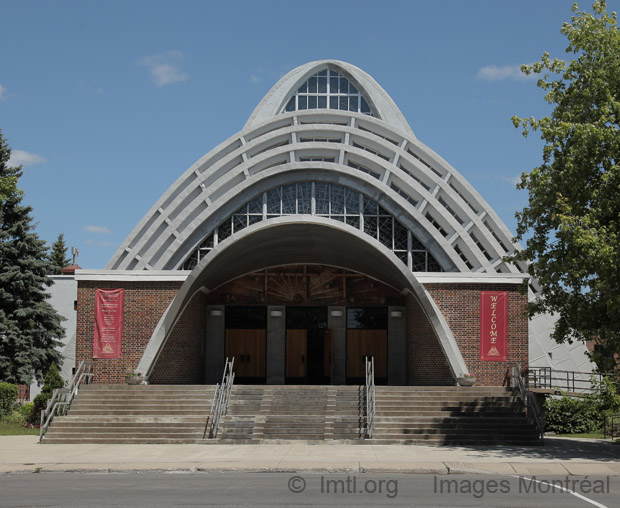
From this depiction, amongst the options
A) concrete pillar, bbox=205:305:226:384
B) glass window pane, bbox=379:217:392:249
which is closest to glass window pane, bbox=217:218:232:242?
concrete pillar, bbox=205:305:226:384

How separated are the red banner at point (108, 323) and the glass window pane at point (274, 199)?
942cm

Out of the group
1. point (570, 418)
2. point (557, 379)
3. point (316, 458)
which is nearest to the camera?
point (316, 458)

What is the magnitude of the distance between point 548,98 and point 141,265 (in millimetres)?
19169

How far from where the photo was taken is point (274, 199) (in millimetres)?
33656

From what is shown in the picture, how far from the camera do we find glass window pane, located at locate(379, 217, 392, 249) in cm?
3312

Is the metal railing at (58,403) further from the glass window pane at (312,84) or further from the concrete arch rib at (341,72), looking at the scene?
the glass window pane at (312,84)

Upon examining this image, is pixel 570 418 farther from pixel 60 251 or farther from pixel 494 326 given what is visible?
pixel 60 251

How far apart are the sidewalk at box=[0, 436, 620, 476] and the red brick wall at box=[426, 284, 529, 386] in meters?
6.10

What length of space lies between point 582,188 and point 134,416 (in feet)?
44.1

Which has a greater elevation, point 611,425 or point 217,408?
point 217,408

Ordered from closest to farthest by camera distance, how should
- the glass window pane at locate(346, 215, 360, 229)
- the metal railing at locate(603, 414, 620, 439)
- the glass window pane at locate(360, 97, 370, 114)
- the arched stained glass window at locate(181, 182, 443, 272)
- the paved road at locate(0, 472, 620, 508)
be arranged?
the paved road at locate(0, 472, 620, 508), the metal railing at locate(603, 414, 620, 439), the arched stained glass window at locate(181, 182, 443, 272), the glass window pane at locate(346, 215, 360, 229), the glass window pane at locate(360, 97, 370, 114)

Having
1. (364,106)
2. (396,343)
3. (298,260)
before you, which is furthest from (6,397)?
(364,106)

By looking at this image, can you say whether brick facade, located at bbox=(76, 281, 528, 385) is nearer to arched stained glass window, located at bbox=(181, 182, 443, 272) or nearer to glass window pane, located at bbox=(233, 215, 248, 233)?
arched stained glass window, located at bbox=(181, 182, 443, 272)

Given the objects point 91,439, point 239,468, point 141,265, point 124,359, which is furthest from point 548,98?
point 141,265
